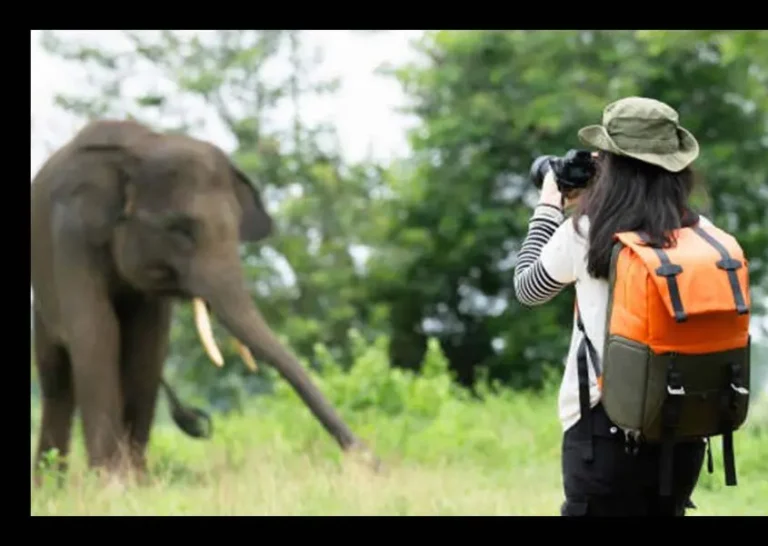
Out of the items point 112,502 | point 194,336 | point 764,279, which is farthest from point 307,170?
point 112,502

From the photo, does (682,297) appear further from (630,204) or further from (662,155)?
(662,155)

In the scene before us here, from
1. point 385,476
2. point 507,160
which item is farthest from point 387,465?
point 507,160

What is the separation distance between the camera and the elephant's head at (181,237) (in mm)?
9742

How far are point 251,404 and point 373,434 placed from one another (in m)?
11.1

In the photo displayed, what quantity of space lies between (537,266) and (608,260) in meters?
0.26

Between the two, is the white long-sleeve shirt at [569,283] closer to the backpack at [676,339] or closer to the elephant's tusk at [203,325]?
the backpack at [676,339]

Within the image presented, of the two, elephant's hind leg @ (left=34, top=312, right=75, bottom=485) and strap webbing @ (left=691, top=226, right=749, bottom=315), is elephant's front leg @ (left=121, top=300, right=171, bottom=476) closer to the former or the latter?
elephant's hind leg @ (left=34, top=312, right=75, bottom=485)

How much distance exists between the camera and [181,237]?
32.4ft

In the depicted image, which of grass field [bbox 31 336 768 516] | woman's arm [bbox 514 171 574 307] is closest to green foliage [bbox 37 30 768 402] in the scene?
grass field [bbox 31 336 768 516]

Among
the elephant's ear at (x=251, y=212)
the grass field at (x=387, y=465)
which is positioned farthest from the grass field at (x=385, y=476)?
the elephant's ear at (x=251, y=212)

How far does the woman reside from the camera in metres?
3.65

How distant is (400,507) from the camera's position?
652 centimetres

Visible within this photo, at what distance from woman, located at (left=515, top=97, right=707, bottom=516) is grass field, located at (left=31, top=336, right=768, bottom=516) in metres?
2.60

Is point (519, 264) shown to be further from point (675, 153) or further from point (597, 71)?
point (597, 71)
